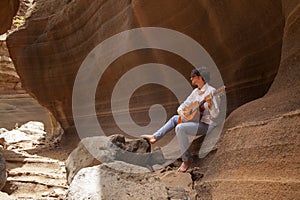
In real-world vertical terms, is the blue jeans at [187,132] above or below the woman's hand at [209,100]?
below

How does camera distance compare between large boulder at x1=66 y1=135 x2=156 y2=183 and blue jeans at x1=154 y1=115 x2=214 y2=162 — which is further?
large boulder at x1=66 y1=135 x2=156 y2=183

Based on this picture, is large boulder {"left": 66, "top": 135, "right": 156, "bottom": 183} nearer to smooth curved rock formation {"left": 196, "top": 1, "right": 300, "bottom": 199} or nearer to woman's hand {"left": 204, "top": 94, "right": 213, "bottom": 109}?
woman's hand {"left": 204, "top": 94, "right": 213, "bottom": 109}

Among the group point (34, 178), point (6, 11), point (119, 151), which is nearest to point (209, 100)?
point (119, 151)

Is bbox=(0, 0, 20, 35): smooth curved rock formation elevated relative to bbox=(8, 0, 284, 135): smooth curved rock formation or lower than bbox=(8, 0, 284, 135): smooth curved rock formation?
elevated

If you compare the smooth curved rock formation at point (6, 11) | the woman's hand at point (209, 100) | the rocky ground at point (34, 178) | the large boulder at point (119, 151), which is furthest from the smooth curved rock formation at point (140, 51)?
the rocky ground at point (34, 178)

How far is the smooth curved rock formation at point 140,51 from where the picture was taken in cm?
437

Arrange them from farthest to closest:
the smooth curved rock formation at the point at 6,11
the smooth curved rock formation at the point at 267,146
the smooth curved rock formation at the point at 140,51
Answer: the smooth curved rock formation at the point at 6,11
the smooth curved rock formation at the point at 140,51
the smooth curved rock formation at the point at 267,146

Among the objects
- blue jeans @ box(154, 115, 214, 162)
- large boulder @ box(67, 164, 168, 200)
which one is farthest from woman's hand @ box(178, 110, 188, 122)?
large boulder @ box(67, 164, 168, 200)

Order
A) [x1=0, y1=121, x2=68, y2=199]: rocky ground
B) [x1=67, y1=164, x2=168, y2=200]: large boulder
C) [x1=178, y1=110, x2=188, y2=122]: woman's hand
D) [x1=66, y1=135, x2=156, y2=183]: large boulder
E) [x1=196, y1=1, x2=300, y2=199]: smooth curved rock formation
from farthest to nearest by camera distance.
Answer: [x1=0, y1=121, x2=68, y2=199]: rocky ground < [x1=66, y1=135, x2=156, y2=183]: large boulder < [x1=178, y1=110, x2=188, y2=122]: woman's hand < [x1=67, y1=164, x2=168, y2=200]: large boulder < [x1=196, y1=1, x2=300, y2=199]: smooth curved rock formation

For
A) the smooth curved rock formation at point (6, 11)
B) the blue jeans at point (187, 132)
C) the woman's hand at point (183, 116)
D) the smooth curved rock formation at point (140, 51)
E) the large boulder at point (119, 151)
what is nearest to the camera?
the blue jeans at point (187, 132)

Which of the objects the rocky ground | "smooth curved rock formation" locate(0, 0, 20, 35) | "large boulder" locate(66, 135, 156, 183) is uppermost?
"smooth curved rock formation" locate(0, 0, 20, 35)

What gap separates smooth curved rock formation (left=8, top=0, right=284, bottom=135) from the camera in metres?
4.37

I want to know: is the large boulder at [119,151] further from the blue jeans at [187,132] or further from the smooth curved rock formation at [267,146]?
the smooth curved rock formation at [267,146]

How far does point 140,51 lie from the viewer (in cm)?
591
